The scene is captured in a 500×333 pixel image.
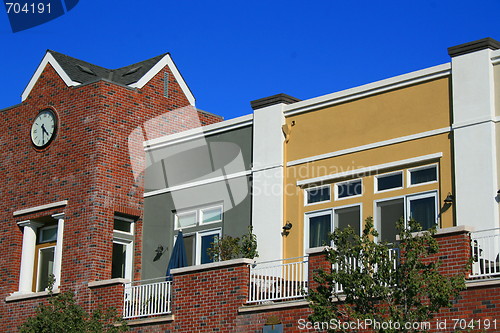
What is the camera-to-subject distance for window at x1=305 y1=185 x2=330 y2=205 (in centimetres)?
2266

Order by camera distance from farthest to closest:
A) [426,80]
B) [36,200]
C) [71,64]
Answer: [71,64] < [36,200] < [426,80]

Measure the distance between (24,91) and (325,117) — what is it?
1058 centimetres

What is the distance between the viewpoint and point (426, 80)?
21.2 meters

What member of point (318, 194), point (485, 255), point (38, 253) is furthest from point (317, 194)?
point (38, 253)

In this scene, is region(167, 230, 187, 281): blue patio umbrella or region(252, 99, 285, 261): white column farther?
region(167, 230, 187, 281): blue patio umbrella

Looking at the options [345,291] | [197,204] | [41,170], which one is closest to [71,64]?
[41,170]

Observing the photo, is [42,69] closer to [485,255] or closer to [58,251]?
[58,251]

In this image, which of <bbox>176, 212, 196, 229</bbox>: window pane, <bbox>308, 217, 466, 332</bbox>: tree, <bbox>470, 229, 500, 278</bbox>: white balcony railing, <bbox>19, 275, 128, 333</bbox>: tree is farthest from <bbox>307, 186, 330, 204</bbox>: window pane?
<bbox>308, 217, 466, 332</bbox>: tree

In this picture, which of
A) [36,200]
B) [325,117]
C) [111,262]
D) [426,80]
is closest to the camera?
[426,80]

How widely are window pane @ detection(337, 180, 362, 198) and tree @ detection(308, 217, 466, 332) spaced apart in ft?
19.7

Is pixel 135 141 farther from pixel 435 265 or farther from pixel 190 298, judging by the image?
pixel 435 265

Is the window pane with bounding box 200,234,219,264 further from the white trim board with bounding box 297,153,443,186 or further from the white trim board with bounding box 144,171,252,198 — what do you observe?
the white trim board with bounding box 297,153,443,186

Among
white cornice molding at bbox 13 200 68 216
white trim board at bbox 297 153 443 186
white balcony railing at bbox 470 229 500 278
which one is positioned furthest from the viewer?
white cornice molding at bbox 13 200 68 216

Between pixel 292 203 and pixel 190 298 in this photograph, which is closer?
pixel 190 298
